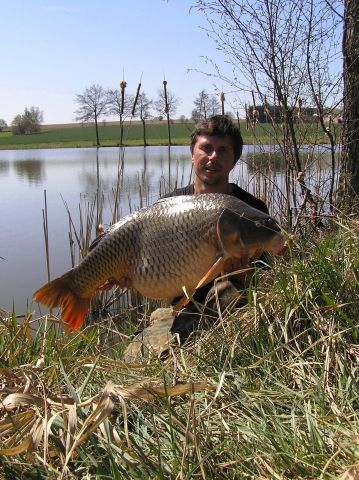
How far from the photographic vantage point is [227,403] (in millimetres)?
1281

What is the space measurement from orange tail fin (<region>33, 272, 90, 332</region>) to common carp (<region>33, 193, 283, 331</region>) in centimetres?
2

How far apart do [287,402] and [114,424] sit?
0.43 m

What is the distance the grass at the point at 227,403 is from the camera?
1.04 metres

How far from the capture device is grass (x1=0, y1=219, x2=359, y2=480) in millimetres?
1039

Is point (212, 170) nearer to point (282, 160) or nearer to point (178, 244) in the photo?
point (178, 244)

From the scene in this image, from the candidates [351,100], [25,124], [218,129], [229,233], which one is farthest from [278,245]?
[25,124]

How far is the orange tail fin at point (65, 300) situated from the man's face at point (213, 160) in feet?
3.22

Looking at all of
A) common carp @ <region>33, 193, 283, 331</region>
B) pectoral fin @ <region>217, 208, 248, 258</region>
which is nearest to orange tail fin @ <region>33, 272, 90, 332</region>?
common carp @ <region>33, 193, 283, 331</region>

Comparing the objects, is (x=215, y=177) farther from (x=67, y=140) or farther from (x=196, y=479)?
(x=67, y=140)

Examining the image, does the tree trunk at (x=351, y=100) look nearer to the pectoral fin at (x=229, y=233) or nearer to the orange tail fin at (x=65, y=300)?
the pectoral fin at (x=229, y=233)

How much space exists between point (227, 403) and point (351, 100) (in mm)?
3327

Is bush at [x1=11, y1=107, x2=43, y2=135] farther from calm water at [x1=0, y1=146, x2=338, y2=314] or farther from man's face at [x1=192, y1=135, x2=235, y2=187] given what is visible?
man's face at [x1=192, y1=135, x2=235, y2=187]

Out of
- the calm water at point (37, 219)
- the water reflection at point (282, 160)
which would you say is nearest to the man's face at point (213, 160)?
the calm water at point (37, 219)

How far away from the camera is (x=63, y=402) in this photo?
1.23 metres
